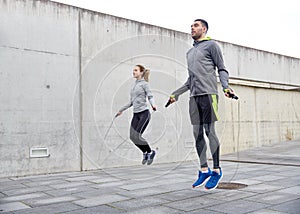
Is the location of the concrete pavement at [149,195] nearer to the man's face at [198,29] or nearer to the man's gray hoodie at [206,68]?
the man's gray hoodie at [206,68]

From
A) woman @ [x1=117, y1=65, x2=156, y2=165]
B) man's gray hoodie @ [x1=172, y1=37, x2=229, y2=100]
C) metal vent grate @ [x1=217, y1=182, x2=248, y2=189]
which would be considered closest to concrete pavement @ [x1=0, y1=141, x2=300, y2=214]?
metal vent grate @ [x1=217, y1=182, x2=248, y2=189]

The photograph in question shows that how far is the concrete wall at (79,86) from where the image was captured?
19.2 feet

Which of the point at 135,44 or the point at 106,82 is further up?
the point at 135,44

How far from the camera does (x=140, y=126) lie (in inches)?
243

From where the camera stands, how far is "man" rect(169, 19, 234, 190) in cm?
356

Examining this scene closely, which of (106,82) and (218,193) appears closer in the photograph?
(218,193)

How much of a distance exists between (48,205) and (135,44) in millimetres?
4920

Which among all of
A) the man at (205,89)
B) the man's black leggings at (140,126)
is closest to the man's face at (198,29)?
the man at (205,89)

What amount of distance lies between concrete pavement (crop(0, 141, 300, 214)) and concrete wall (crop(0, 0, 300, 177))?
38.6 inches

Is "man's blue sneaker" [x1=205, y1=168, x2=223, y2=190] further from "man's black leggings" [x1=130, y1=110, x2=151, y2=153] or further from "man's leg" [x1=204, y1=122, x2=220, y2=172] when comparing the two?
"man's black leggings" [x1=130, y1=110, x2=151, y2=153]

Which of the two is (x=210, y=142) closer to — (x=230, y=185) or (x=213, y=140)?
(x=213, y=140)

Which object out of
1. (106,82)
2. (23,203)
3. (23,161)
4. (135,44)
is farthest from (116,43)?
(23,203)

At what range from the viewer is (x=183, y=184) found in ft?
→ 14.5

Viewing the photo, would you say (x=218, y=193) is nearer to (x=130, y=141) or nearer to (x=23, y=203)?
(x=23, y=203)
